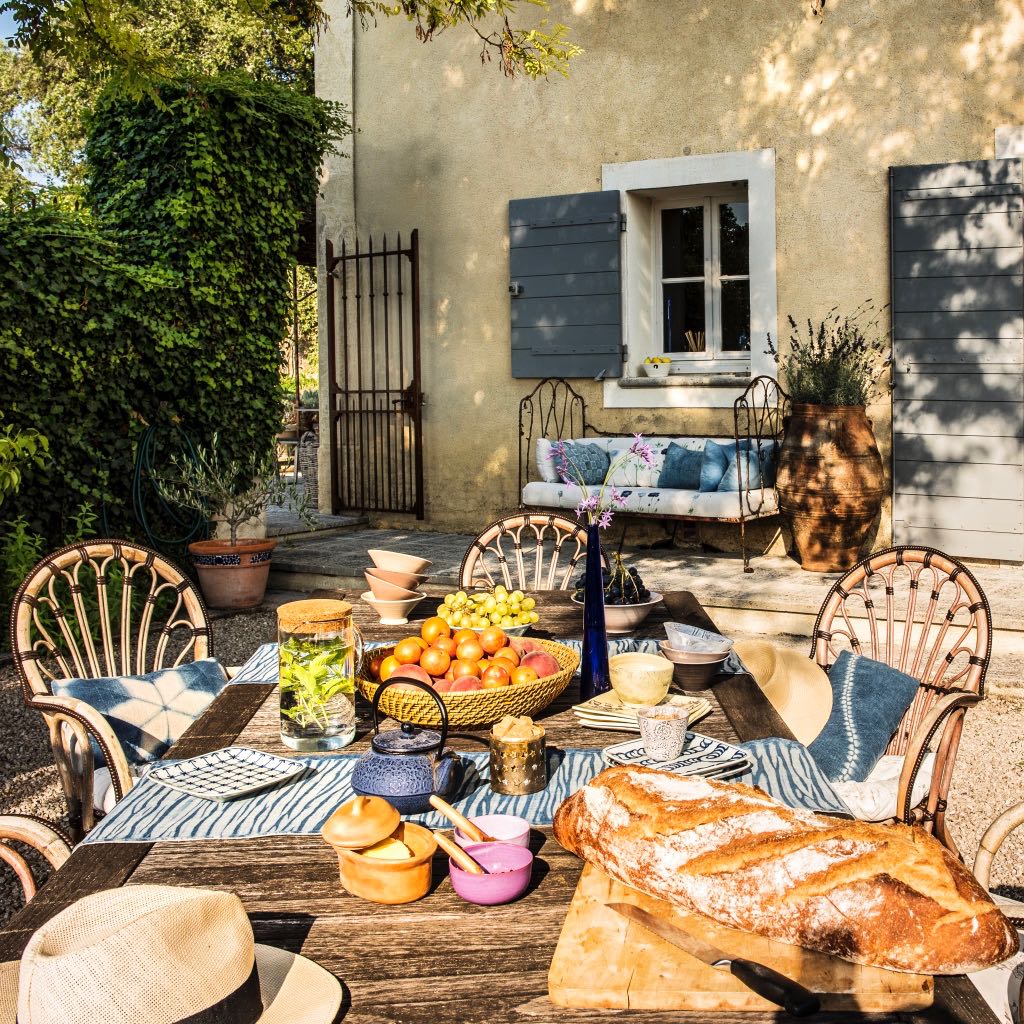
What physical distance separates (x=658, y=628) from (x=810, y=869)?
56.0 inches

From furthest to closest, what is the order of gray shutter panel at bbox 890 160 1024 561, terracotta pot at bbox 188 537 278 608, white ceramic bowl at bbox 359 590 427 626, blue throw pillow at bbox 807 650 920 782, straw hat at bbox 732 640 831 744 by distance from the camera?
1. terracotta pot at bbox 188 537 278 608
2. gray shutter panel at bbox 890 160 1024 561
3. white ceramic bowl at bbox 359 590 427 626
4. straw hat at bbox 732 640 831 744
5. blue throw pillow at bbox 807 650 920 782

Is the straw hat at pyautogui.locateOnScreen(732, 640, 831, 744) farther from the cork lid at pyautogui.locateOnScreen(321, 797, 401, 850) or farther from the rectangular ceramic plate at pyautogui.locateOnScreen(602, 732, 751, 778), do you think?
the cork lid at pyautogui.locateOnScreen(321, 797, 401, 850)

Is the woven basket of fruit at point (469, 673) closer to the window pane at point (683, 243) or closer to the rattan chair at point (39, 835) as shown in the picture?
the rattan chair at point (39, 835)

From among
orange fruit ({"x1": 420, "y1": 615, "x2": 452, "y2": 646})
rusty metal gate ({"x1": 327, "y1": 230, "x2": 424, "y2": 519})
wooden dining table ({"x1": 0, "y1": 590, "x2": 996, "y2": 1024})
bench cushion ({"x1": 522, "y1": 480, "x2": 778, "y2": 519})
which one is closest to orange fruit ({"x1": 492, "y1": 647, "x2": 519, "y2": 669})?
orange fruit ({"x1": 420, "y1": 615, "x2": 452, "y2": 646})

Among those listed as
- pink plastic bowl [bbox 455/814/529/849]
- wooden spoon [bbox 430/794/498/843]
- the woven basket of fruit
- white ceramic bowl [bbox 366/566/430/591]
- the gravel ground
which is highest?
white ceramic bowl [bbox 366/566/430/591]

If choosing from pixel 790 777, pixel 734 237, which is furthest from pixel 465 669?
pixel 734 237

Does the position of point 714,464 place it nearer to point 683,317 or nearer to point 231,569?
point 683,317

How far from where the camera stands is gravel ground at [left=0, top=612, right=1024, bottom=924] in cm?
283

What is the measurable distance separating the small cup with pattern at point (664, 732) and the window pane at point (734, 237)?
17.8 ft

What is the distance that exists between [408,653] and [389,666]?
0.15ft

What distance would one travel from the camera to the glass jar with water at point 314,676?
5.72ft

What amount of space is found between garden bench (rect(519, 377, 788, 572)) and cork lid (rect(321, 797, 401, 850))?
14.8 ft

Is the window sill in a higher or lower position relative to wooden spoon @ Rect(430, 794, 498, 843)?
higher

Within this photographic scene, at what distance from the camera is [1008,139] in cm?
566
